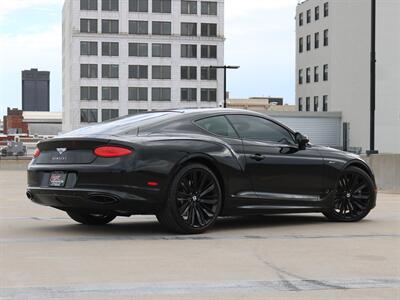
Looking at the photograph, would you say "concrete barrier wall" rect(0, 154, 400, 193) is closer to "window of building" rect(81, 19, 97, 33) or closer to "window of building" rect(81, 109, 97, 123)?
"window of building" rect(81, 109, 97, 123)

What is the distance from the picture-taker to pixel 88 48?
107m

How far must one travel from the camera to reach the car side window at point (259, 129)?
27.9 ft

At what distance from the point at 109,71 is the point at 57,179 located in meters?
101

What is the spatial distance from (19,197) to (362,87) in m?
60.4

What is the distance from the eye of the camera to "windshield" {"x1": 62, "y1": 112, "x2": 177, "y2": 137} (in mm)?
7712

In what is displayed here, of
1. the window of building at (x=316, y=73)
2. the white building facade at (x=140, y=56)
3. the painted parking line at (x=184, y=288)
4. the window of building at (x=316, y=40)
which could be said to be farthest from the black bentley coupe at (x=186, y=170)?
the white building facade at (x=140, y=56)

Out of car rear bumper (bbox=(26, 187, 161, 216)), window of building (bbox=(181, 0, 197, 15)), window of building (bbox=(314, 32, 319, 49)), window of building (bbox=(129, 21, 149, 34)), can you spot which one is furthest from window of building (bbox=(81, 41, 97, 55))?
car rear bumper (bbox=(26, 187, 161, 216))

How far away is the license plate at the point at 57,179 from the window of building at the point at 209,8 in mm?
105126

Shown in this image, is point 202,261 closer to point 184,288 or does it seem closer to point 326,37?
point 184,288

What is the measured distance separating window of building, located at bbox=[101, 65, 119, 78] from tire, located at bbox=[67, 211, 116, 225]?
3916 inches

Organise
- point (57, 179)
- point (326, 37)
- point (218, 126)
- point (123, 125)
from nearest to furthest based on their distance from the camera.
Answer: point (57, 179) < point (123, 125) < point (218, 126) < point (326, 37)

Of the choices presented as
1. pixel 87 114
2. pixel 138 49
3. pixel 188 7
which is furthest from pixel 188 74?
pixel 87 114

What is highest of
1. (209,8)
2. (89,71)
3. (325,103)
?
(209,8)

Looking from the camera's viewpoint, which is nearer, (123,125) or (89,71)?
(123,125)
